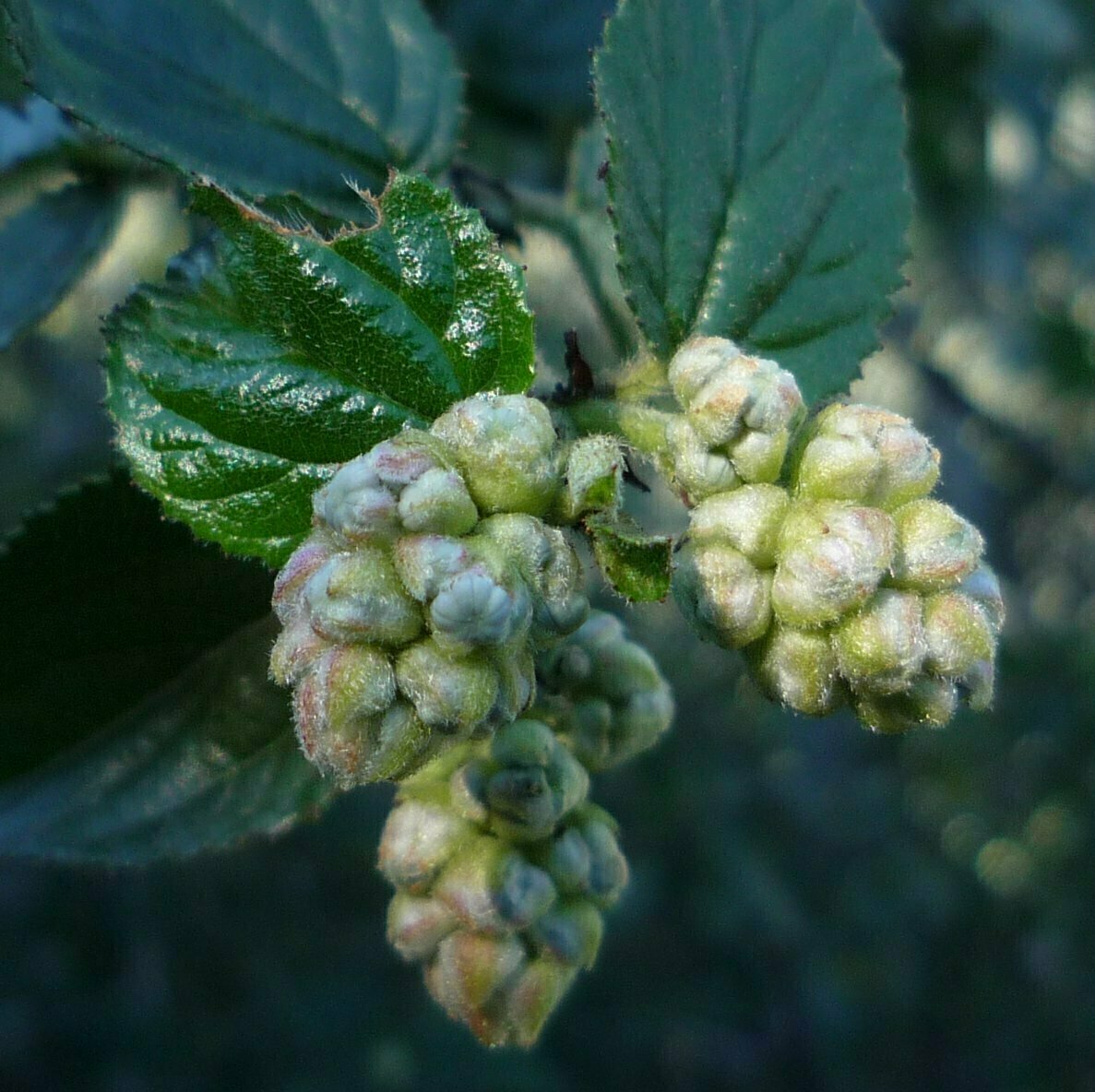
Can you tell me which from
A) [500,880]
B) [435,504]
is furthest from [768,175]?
[500,880]

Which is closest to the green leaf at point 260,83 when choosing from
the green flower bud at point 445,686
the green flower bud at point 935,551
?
the green flower bud at point 445,686

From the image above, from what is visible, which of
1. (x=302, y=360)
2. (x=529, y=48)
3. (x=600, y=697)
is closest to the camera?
Result: (x=302, y=360)

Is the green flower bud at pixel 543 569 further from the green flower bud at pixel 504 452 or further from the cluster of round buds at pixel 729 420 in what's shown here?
the cluster of round buds at pixel 729 420

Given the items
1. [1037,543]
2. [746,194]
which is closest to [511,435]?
[746,194]

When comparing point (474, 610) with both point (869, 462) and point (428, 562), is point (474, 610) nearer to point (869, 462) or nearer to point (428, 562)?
point (428, 562)

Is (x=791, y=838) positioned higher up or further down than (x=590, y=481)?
further down

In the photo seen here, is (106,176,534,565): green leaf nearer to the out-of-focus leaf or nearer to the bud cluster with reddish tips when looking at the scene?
the bud cluster with reddish tips

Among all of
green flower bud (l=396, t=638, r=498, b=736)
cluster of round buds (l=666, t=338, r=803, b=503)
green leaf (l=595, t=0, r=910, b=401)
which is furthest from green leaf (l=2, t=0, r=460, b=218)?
green flower bud (l=396, t=638, r=498, b=736)
